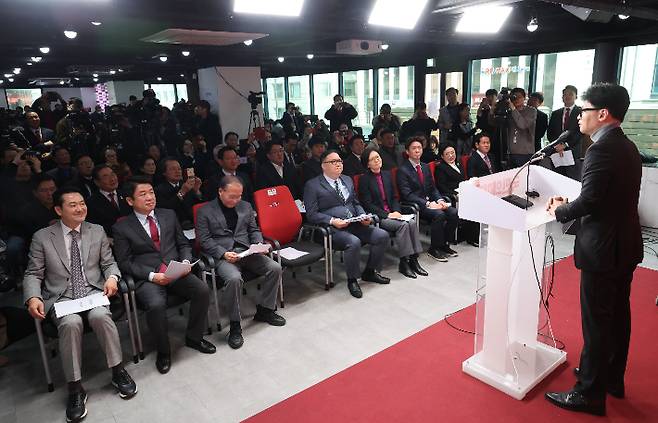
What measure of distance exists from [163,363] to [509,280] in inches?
97.2

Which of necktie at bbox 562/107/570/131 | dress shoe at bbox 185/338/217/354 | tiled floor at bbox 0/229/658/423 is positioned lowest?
tiled floor at bbox 0/229/658/423

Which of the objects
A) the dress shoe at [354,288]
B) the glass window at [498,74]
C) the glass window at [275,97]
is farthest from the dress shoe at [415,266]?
the glass window at [275,97]

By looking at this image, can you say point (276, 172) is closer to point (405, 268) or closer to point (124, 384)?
point (405, 268)

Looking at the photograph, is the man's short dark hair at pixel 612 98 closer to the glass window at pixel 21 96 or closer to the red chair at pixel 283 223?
the red chair at pixel 283 223

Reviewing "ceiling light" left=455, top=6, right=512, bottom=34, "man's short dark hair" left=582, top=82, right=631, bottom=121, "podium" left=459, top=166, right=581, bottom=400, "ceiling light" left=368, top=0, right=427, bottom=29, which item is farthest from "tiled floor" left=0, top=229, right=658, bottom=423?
"ceiling light" left=455, top=6, right=512, bottom=34

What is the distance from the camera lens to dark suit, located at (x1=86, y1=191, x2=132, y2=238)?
4.36 metres

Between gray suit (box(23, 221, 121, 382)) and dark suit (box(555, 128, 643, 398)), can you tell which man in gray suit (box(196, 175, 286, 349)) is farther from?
dark suit (box(555, 128, 643, 398))

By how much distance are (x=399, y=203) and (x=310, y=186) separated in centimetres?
121

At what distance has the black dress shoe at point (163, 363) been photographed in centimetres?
329

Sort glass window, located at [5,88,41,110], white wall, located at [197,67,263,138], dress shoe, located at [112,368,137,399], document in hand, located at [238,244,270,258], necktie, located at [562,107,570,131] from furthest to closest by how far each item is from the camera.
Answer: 1. glass window, located at [5,88,41,110]
2. white wall, located at [197,67,263,138]
3. necktie, located at [562,107,570,131]
4. document in hand, located at [238,244,270,258]
5. dress shoe, located at [112,368,137,399]

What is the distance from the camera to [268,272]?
3.91 m

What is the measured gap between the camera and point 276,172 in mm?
5656

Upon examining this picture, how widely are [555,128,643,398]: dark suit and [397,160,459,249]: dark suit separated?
2.80 meters

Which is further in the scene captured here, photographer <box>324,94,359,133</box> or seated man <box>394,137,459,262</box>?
photographer <box>324,94,359,133</box>
